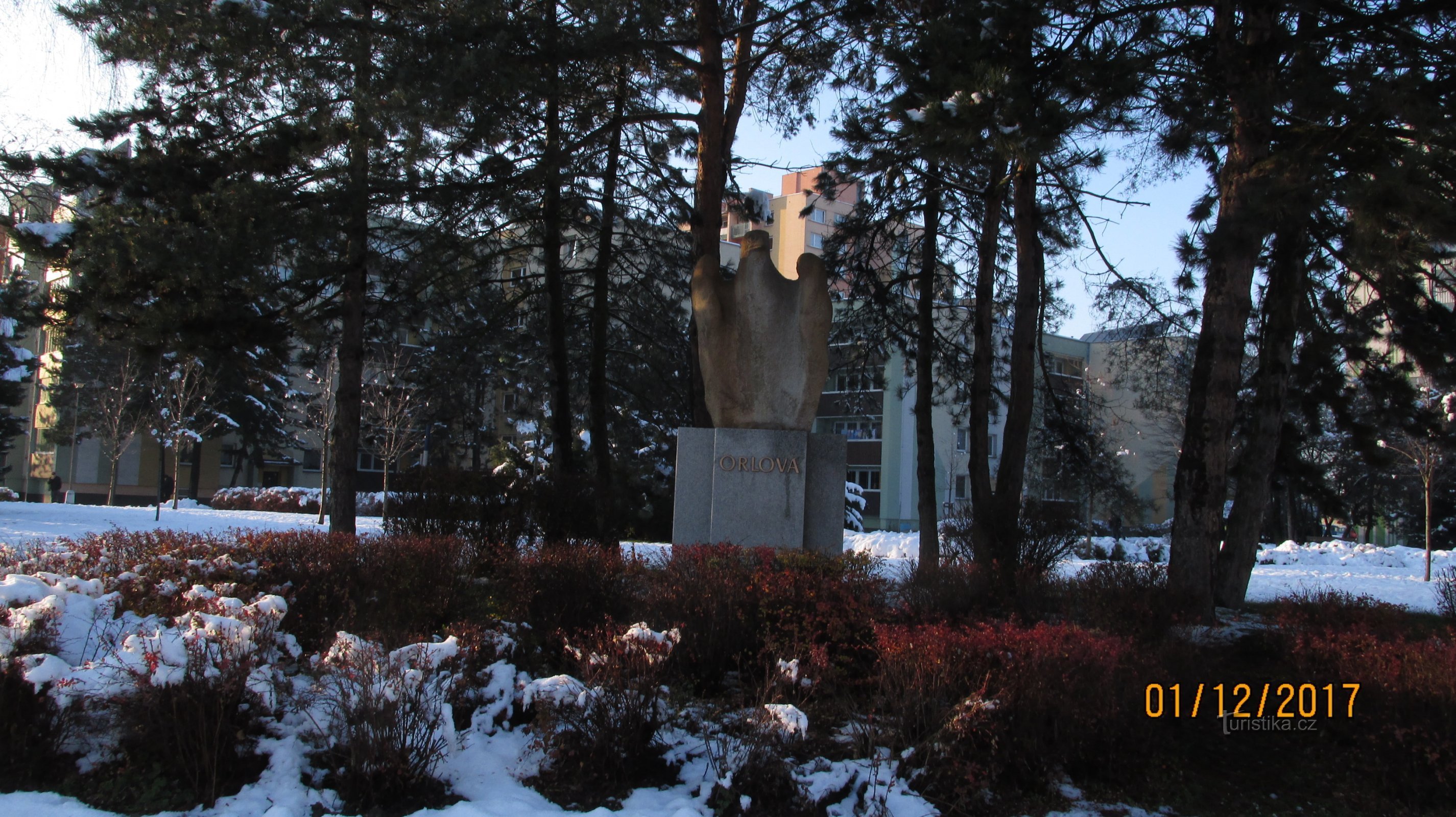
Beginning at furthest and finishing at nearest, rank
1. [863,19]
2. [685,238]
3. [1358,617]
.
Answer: [685,238]
[863,19]
[1358,617]

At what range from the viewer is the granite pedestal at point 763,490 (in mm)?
9438

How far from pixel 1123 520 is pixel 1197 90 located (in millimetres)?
39216

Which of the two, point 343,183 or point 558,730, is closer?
point 558,730

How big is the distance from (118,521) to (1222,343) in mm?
18534

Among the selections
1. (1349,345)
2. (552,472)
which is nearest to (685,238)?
(552,472)

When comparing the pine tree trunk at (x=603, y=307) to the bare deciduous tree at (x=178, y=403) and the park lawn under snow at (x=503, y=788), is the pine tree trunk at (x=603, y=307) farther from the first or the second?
the bare deciduous tree at (x=178, y=403)

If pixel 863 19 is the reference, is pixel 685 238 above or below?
below

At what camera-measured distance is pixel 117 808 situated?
459cm

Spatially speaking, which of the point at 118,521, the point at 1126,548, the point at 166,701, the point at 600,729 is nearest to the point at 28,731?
the point at 166,701

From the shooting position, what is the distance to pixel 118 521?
62.5ft

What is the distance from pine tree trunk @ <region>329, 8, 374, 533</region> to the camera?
11.1 meters

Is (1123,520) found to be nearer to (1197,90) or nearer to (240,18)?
(1197,90)
